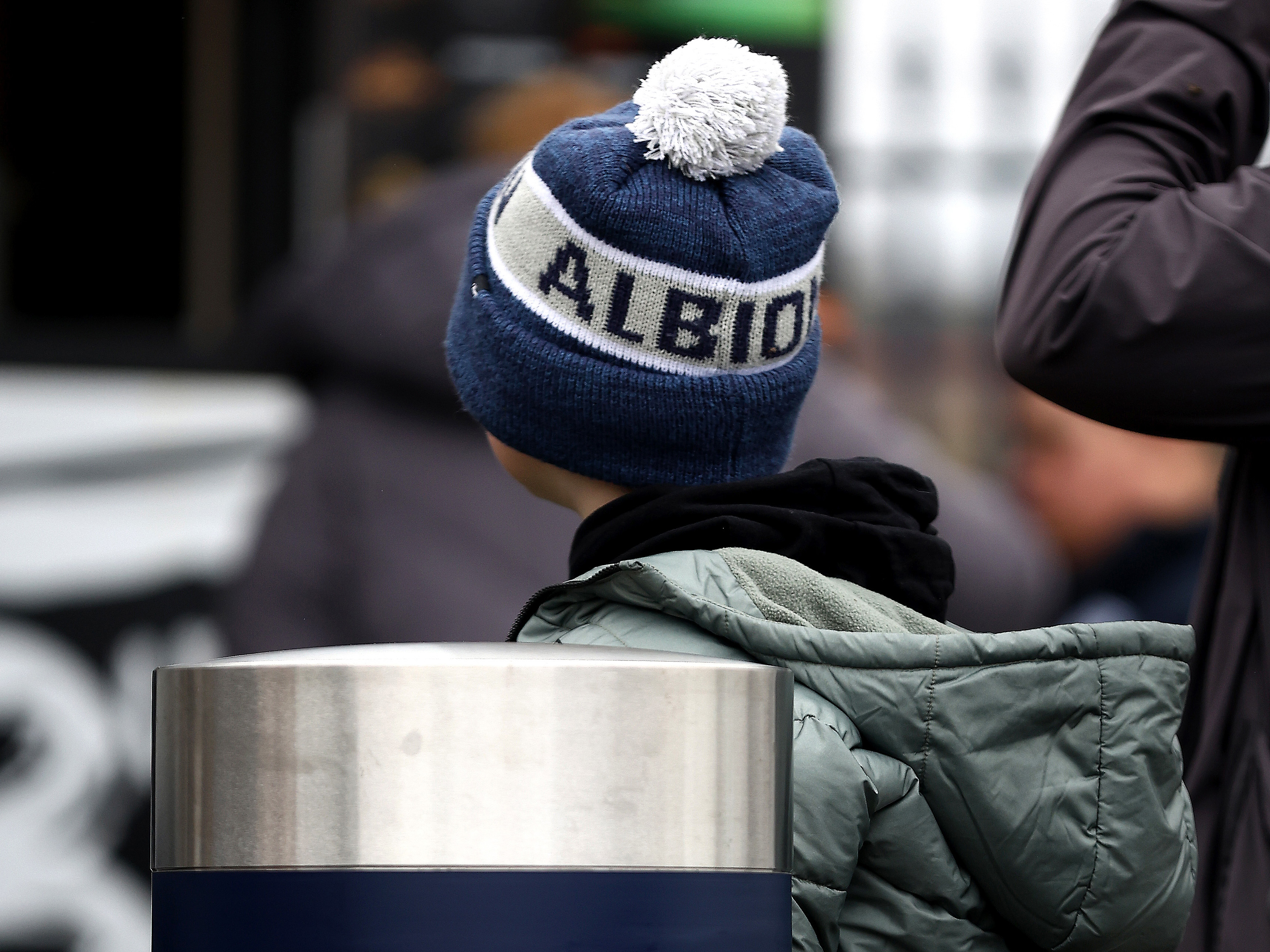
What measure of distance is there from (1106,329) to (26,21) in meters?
3.90

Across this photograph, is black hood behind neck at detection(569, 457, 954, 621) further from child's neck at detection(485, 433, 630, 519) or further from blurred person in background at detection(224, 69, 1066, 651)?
blurred person in background at detection(224, 69, 1066, 651)

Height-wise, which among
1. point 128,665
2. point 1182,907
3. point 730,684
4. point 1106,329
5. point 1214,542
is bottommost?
point 128,665

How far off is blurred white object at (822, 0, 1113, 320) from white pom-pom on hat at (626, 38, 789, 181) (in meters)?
5.44

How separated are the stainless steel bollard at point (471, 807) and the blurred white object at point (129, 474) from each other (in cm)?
343

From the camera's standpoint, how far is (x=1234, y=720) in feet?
6.05

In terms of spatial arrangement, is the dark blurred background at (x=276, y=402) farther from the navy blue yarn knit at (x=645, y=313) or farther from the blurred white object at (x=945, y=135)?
the navy blue yarn knit at (x=645, y=313)

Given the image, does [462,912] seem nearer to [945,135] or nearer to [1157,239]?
[1157,239]

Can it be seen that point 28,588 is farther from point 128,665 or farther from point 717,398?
point 717,398

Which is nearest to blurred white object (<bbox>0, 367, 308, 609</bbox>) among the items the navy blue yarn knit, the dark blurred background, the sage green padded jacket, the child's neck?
the dark blurred background

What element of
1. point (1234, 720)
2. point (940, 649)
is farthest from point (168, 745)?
point (1234, 720)

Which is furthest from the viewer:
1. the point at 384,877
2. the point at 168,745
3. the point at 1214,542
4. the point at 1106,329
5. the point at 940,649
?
the point at 1214,542

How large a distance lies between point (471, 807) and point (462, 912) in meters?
0.07

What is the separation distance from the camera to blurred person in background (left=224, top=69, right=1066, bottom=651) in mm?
4293

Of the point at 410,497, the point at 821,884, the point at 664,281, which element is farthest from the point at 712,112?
the point at 410,497
